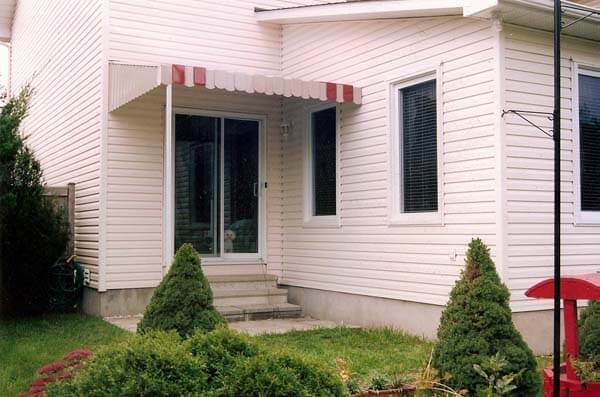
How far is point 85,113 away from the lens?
10414mm

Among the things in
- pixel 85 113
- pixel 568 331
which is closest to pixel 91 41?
pixel 85 113

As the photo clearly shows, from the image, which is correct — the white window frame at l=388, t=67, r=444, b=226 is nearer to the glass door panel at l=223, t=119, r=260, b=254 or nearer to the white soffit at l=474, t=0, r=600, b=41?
the white soffit at l=474, t=0, r=600, b=41

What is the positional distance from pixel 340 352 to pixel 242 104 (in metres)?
4.84

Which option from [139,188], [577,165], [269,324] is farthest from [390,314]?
[139,188]

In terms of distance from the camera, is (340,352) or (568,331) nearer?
(568,331)

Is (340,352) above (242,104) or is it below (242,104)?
below

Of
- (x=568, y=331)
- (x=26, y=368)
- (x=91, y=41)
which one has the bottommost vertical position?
(x=26, y=368)

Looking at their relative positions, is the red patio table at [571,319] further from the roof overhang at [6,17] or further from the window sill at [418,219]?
the roof overhang at [6,17]

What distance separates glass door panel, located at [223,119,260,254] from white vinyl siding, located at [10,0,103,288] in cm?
→ 192

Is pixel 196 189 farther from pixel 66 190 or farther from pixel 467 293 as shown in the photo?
pixel 467 293

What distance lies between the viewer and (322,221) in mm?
9742

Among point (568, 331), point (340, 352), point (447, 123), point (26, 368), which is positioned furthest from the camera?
point (447, 123)

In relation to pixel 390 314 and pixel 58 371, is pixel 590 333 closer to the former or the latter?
pixel 390 314

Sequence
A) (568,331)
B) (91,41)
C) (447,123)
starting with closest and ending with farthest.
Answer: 1. (568,331)
2. (447,123)
3. (91,41)
